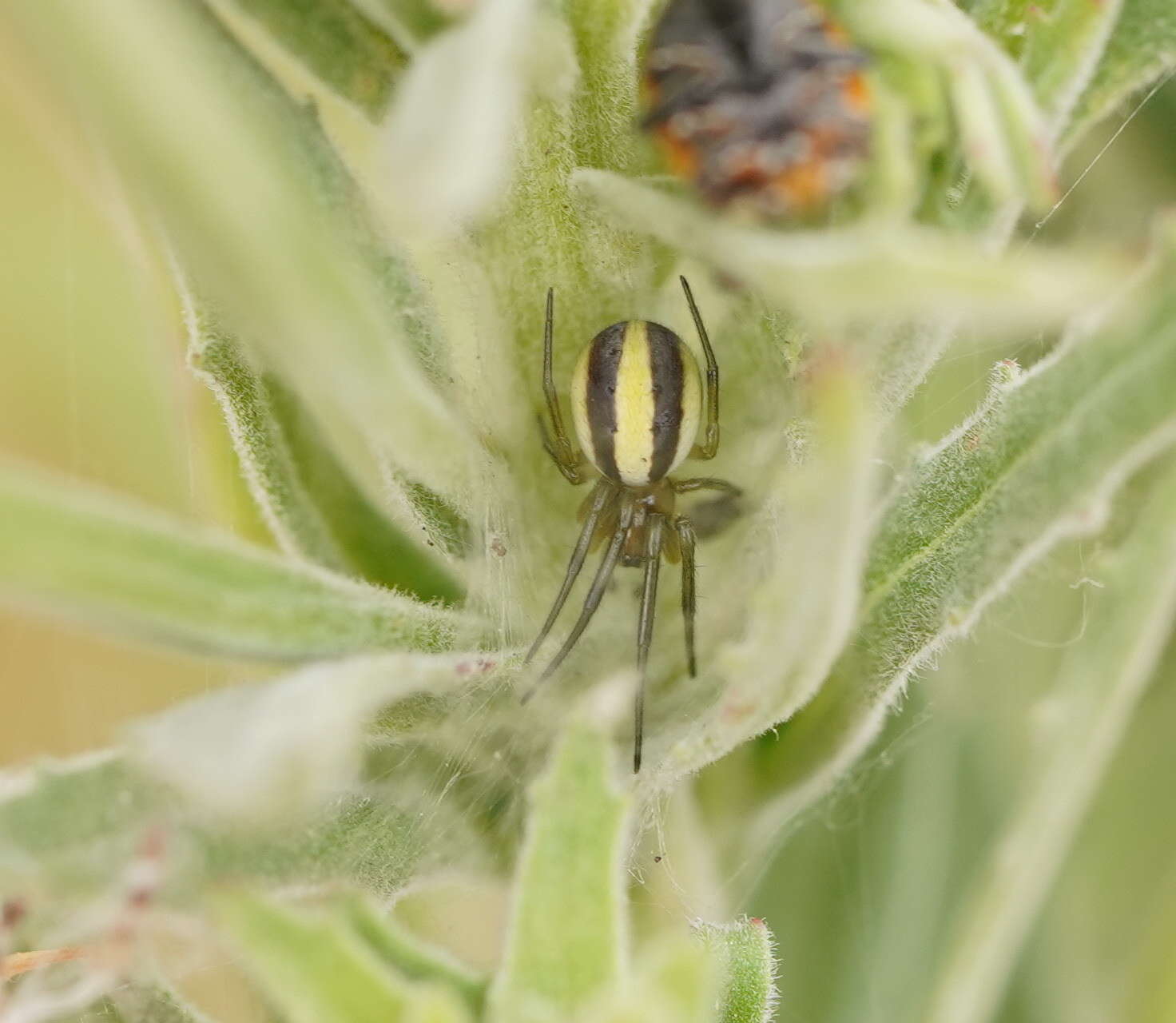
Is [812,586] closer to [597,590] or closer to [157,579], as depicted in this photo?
[157,579]

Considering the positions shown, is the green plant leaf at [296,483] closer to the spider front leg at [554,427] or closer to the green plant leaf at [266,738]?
the spider front leg at [554,427]

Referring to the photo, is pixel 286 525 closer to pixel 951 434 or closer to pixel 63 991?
pixel 63 991

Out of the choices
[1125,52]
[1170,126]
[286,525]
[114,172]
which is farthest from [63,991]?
[1170,126]

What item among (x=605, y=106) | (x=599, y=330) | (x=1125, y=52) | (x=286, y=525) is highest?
(x=1125, y=52)

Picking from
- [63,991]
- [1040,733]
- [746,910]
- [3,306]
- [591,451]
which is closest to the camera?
[1040,733]

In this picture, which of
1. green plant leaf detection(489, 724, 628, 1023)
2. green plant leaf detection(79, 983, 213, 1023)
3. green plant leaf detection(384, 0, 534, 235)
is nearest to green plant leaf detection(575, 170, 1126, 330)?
green plant leaf detection(384, 0, 534, 235)
